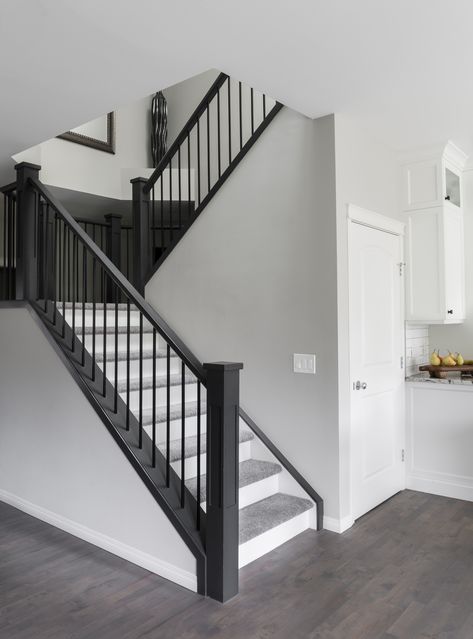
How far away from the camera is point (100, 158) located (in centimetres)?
642

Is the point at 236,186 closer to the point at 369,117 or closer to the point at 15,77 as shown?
the point at 369,117

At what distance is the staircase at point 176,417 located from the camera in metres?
2.68

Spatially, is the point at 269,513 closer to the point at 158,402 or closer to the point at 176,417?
the point at 176,417

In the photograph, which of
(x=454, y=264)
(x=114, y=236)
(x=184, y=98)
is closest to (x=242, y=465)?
(x=454, y=264)

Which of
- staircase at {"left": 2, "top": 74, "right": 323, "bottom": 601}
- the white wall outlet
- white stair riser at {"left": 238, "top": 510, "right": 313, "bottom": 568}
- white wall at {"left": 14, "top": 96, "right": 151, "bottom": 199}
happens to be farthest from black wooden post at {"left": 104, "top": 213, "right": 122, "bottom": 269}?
white stair riser at {"left": 238, "top": 510, "right": 313, "bottom": 568}

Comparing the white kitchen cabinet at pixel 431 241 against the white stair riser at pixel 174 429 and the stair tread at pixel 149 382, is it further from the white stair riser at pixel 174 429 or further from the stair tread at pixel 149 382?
the white stair riser at pixel 174 429

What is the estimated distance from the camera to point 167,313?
4.52 m

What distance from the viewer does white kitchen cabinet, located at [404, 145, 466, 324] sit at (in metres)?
4.24

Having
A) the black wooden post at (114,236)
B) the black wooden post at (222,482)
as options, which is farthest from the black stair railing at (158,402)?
the black wooden post at (114,236)

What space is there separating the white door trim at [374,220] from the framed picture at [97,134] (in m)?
3.87

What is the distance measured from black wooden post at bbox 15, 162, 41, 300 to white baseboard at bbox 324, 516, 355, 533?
8.98 ft

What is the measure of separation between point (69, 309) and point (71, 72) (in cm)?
220

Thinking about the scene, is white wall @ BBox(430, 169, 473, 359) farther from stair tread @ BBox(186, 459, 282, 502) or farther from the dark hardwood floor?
stair tread @ BBox(186, 459, 282, 502)

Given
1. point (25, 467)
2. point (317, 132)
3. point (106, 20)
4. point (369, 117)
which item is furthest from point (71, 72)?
point (25, 467)
